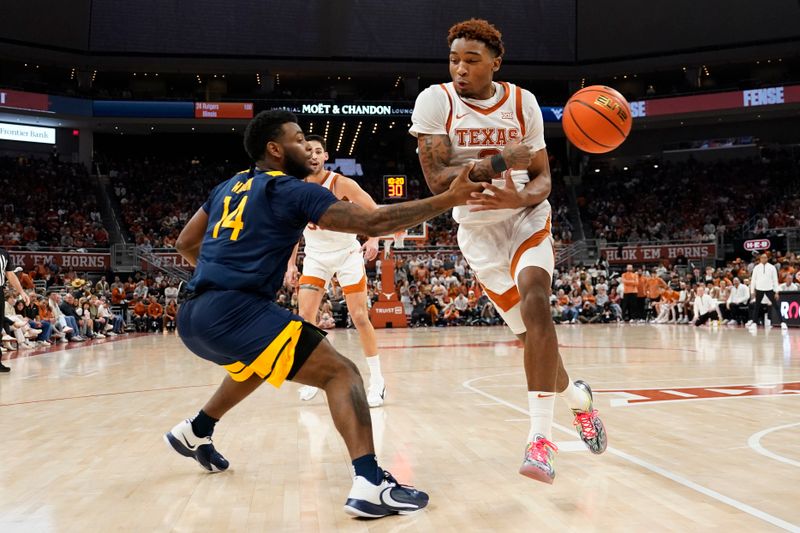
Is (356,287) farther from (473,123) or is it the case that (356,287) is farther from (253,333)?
(253,333)

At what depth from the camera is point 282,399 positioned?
6.65m

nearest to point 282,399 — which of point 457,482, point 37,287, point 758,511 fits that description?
point 457,482

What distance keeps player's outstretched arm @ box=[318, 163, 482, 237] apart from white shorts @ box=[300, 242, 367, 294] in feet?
12.1

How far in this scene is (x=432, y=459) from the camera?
13.0ft

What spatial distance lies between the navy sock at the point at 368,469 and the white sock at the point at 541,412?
0.82 m

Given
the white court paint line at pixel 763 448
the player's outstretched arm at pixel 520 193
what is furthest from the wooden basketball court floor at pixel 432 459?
the player's outstretched arm at pixel 520 193

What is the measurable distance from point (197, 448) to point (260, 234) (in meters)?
1.25

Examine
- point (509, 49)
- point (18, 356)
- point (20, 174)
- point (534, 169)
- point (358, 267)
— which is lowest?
point (18, 356)

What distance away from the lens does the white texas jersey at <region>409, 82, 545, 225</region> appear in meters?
3.98

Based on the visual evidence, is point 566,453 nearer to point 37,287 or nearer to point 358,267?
point 358,267

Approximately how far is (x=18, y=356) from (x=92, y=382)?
5.32m

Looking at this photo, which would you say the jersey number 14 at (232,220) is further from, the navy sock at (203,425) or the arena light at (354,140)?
the arena light at (354,140)

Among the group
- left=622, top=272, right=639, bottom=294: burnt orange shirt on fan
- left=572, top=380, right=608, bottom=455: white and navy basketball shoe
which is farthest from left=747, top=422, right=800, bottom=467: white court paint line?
left=622, top=272, right=639, bottom=294: burnt orange shirt on fan

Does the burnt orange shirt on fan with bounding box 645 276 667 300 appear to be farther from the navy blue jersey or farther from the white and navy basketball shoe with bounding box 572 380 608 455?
the navy blue jersey
